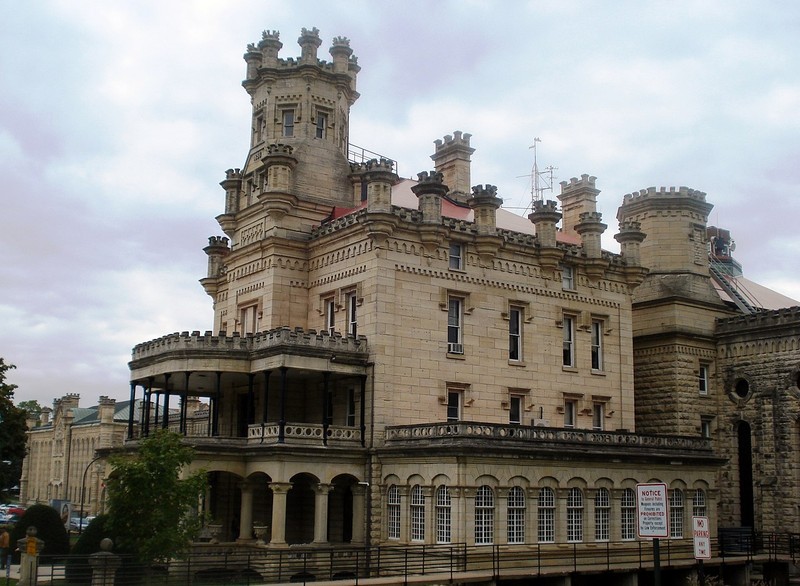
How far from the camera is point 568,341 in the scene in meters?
45.6

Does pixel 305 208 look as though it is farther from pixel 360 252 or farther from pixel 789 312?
Answer: pixel 789 312

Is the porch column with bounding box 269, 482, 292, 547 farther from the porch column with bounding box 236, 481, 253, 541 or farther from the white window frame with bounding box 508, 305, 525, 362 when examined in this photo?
the white window frame with bounding box 508, 305, 525, 362

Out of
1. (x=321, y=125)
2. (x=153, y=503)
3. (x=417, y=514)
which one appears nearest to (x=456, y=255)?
(x=321, y=125)

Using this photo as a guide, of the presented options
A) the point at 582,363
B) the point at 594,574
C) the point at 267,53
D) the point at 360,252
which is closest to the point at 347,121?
the point at 267,53

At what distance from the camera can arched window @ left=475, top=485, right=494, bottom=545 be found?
3466 cm

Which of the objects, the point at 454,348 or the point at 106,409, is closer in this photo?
the point at 454,348

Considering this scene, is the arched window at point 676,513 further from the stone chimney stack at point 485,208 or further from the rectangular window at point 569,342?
the stone chimney stack at point 485,208

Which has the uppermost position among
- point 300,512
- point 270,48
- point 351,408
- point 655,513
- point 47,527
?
point 270,48

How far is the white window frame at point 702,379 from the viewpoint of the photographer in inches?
1946

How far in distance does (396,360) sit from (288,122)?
15.2 metres

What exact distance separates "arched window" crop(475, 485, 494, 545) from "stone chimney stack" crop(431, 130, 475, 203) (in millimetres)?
20292

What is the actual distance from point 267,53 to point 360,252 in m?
13.9

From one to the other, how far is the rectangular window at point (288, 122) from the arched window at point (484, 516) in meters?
21.6

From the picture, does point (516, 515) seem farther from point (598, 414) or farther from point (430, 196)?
point (430, 196)
